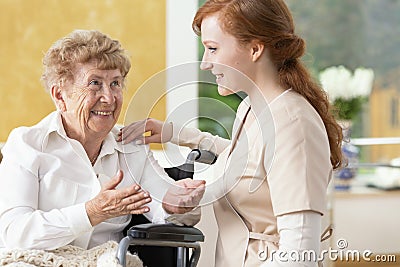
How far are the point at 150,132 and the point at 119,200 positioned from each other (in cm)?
36

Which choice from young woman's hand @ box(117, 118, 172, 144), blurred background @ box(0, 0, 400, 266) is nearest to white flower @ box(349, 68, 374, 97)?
blurred background @ box(0, 0, 400, 266)

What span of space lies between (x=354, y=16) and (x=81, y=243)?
3415 mm

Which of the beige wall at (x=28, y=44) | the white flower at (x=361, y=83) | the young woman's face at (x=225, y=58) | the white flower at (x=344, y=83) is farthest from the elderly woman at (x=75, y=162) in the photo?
the white flower at (x=361, y=83)

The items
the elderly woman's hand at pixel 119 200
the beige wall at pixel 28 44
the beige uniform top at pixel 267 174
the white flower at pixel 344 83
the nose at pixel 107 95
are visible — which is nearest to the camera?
the beige uniform top at pixel 267 174

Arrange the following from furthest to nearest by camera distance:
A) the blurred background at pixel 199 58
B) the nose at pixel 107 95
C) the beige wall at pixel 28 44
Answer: the beige wall at pixel 28 44 < the blurred background at pixel 199 58 < the nose at pixel 107 95

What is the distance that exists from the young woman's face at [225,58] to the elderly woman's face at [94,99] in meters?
0.42

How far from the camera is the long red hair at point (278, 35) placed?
196 centimetres

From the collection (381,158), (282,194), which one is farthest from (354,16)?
(282,194)

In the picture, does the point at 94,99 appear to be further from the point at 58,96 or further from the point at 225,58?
the point at 225,58

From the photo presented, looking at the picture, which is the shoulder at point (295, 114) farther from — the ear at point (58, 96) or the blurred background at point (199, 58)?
the ear at point (58, 96)

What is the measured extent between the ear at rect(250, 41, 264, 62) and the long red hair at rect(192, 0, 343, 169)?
14 millimetres

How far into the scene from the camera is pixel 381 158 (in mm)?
5234

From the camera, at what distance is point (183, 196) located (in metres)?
2.15

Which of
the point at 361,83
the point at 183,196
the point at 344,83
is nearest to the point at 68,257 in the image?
the point at 183,196
